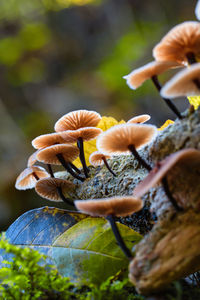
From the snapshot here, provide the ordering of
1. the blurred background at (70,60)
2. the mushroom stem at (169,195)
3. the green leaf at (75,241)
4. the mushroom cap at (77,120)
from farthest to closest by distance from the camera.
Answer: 1. the blurred background at (70,60)
2. the mushroom cap at (77,120)
3. the green leaf at (75,241)
4. the mushroom stem at (169,195)

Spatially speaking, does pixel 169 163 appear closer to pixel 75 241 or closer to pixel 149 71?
pixel 149 71

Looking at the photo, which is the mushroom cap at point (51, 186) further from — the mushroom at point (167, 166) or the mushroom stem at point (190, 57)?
the mushroom stem at point (190, 57)

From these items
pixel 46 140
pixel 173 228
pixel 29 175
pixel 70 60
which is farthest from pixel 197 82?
pixel 70 60

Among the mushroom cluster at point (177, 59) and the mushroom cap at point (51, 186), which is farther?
the mushroom cap at point (51, 186)

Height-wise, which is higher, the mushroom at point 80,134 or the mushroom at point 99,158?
the mushroom at point 80,134

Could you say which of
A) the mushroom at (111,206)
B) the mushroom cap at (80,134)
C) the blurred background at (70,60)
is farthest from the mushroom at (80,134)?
the blurred background at (70,60)

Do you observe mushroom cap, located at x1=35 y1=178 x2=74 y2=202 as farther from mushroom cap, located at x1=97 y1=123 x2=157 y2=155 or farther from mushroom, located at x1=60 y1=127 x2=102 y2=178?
mushroom cap, located at x1=97 y1=123 x2=157 y2=155

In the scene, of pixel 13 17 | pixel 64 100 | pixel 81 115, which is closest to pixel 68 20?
pixel 13 17
